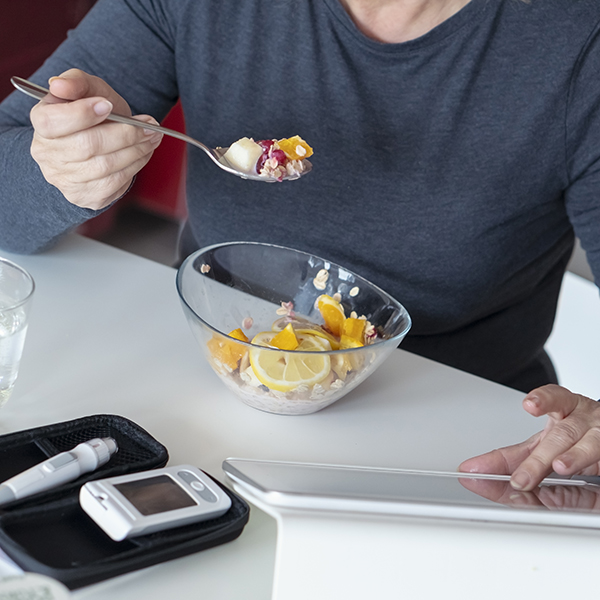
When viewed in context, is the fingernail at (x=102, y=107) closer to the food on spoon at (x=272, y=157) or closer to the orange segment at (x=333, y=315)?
the food on spoon at (x=272, y=157)

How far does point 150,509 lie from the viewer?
60cm

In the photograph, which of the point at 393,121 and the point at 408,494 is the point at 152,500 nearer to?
the point at 408,494

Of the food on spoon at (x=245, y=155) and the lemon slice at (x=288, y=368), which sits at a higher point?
the food on spoon at (x=245, y=155)

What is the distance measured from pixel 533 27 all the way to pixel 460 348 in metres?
0.55

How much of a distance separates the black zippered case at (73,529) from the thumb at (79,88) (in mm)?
377

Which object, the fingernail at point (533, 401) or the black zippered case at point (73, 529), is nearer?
the black zippered case at point (73, 529)

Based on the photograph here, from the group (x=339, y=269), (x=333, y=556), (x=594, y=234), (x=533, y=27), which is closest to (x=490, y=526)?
(x=333, y=556)

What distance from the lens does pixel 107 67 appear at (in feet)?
3.89

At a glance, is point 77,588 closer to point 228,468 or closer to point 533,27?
point 228,468

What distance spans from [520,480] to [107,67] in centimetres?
92

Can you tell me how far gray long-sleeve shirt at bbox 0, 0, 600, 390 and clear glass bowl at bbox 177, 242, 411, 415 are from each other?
181mm

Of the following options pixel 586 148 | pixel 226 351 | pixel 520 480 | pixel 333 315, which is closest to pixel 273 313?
pixel 333 315

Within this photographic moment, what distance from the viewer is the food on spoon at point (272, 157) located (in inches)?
38.8


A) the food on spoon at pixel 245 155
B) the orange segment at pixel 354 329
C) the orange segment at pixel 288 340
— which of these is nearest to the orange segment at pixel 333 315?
the orange segment at pixel 354 329
